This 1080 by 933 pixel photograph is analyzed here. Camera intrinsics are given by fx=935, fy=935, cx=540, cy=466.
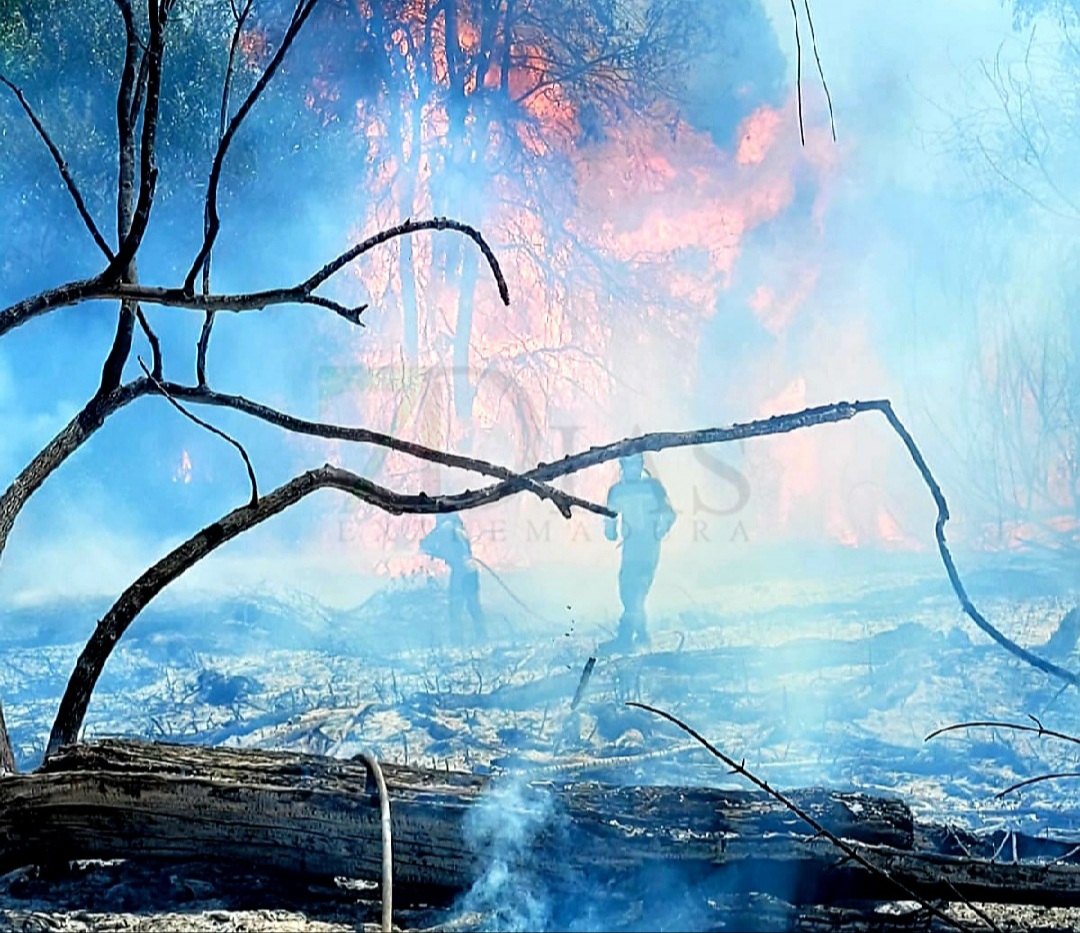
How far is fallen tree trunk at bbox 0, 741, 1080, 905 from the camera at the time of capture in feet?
3.89

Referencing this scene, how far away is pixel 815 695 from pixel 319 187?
116 inches

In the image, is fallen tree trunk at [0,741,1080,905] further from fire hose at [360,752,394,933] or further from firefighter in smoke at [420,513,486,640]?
firefighter in smoke at [420,513,486,640]

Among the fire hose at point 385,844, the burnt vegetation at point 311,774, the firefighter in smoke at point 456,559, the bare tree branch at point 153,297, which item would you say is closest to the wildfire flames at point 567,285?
the firefighter in smoke at point 456,559

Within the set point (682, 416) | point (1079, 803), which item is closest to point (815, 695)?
point (1079, 803)

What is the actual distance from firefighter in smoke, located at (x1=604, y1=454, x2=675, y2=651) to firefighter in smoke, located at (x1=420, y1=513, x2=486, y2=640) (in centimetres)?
64

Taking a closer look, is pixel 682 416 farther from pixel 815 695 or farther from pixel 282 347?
pixel 282 347

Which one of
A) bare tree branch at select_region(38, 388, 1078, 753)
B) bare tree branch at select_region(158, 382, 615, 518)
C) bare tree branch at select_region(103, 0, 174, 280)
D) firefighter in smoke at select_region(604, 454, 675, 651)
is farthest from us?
firefighter in smoke at select_region(604, 454, 675, 651)

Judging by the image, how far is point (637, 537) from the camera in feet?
12.7

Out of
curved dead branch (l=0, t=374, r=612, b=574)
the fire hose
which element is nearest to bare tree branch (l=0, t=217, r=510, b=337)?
curved dead branch (l=0, t=374, r=612, b=574)

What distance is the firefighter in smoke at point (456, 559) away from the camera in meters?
4.08

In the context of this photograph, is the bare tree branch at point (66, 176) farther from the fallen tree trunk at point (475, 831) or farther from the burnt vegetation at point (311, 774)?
the fallen tree trunk at point (475, 831)

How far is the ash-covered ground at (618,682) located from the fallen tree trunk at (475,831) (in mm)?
1841

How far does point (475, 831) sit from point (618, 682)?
101 inches

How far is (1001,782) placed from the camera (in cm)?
304
